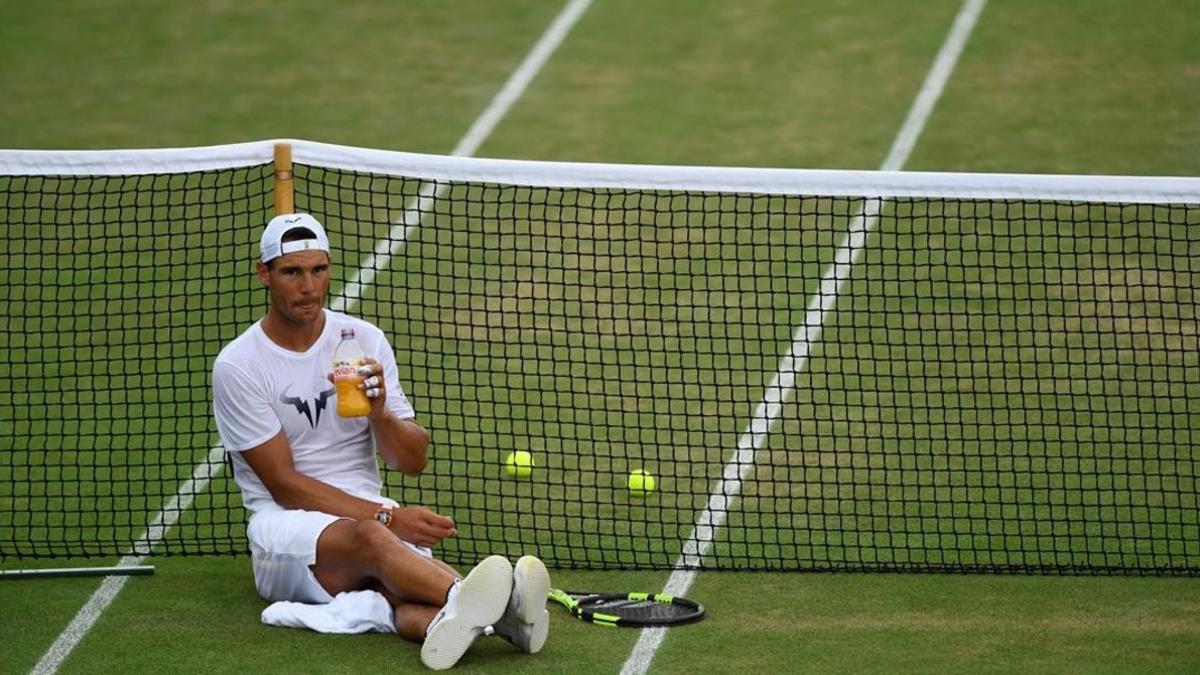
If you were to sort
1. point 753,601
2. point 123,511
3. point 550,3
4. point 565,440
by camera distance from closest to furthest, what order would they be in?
point 753,601 < point 123,511 < point 565,440 < point 550,3

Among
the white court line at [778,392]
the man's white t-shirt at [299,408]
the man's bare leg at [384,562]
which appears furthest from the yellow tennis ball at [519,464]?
the man's bare leg at [384,562]

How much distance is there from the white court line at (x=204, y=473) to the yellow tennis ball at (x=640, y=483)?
1.84 meters

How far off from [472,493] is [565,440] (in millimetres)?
941

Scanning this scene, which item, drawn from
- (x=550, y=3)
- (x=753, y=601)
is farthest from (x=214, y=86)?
(x=753, y=601)

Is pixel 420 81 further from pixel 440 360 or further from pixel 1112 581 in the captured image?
pixel 1112 581

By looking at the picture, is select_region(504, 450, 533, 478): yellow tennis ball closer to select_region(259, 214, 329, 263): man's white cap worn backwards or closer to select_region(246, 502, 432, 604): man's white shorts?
select_region(246, 502, 432, 604): man's white shorts

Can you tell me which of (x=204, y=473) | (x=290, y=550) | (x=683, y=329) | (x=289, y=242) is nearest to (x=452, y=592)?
(x=290, y=550)

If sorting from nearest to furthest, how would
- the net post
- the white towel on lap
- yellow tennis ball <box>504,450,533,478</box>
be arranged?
the white towel on lap < the net post < yellow tennis ball <box>504,450,533,478</box>

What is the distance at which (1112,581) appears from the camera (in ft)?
29.6

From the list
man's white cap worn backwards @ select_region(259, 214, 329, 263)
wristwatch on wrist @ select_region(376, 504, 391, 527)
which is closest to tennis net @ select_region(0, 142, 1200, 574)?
man's white cap worn backwards @ select_region(259, 214, 329, 263)

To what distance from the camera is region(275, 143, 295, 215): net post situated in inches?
362

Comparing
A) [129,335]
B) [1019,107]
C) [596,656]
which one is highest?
[1019,107]

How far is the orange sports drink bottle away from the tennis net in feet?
4.82

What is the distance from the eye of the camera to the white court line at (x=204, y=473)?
8477mm
